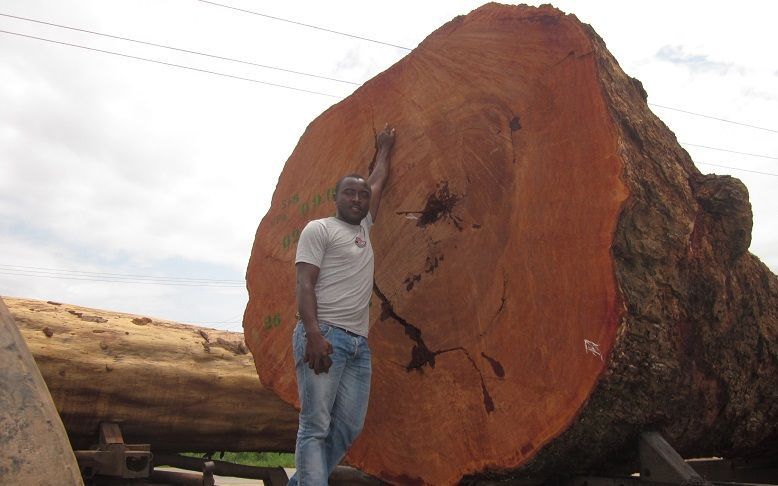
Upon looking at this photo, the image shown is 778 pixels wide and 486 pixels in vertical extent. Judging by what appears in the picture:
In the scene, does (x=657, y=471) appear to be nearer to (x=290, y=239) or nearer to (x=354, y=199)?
(x=354, y=199)

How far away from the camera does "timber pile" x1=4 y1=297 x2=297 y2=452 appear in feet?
11.7

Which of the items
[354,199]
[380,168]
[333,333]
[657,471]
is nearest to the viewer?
[657,471]

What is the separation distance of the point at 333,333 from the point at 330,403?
27 centimetres

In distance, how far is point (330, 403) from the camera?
2.63 m

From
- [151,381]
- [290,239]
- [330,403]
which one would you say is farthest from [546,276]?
[151,381]

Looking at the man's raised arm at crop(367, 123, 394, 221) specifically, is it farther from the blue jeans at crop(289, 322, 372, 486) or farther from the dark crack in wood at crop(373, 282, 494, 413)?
the blue jeans at crop(289, 322, 372, 486)

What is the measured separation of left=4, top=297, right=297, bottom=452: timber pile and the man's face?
66.5 inches

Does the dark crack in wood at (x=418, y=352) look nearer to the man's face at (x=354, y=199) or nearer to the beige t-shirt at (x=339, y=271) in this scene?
the beige t-shirt at (x=339, y=271)

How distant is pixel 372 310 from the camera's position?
2965 millimetres

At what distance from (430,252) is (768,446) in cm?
198

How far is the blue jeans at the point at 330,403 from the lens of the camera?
2.58 meters

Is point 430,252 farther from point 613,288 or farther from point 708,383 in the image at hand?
point 708,383

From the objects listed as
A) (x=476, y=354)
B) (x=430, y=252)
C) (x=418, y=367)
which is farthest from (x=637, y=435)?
(x=430, y=252)

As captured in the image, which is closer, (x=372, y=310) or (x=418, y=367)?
(x=418, y=367)
